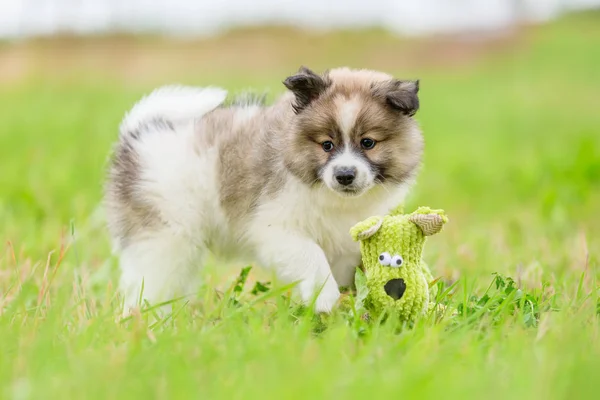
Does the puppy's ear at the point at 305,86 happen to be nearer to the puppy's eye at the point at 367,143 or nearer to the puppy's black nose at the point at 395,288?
the puppy's eye at the point at 367,143

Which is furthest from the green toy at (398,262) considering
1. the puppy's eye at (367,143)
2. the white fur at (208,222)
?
the puppy's eye at (367,143)

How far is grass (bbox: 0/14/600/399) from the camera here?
2262 mm

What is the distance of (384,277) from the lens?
315 cm

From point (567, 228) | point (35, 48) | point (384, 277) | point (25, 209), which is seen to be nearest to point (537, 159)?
point (567, 228)

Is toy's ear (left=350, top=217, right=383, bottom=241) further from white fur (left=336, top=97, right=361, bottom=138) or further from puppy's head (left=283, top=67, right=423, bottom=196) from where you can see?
white fur (left=336, top=97, right=361, bottom=138)

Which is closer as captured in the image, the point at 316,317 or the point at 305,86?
the point at 316,317

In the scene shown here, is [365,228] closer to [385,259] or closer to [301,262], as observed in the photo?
[385,259]

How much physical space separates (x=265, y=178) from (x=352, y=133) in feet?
1.67

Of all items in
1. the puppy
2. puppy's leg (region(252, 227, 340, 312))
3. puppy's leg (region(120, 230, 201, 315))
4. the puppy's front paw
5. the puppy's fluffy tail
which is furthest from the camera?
the puppy's fluffy tail

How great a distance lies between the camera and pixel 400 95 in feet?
11.4

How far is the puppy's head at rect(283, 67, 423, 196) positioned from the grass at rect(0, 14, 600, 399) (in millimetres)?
539

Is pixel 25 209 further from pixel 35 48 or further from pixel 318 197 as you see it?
pixel 35 48

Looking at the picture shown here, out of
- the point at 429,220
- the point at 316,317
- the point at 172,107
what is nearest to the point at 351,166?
the point at 429,220

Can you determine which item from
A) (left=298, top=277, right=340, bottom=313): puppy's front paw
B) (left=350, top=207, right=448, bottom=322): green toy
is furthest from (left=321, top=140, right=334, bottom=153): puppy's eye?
(left=298, top=277, right=340, bottom=313): puppy's front paw
